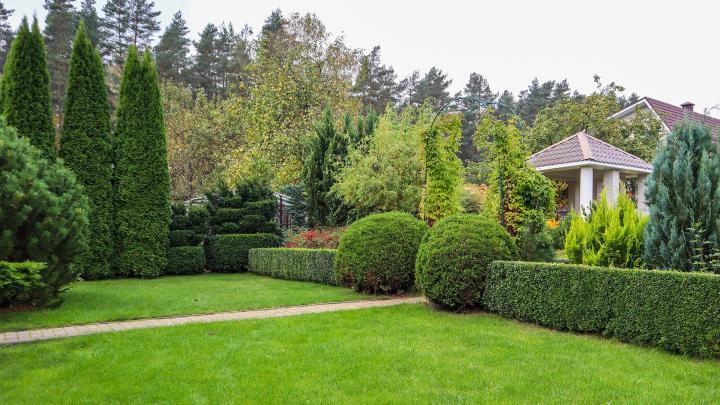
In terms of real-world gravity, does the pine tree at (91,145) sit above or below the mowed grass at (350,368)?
above

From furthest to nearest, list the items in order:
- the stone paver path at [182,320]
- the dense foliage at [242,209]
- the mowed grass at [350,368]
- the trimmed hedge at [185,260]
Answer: the dense foliage at [242,209] → the trimmed hedge at [185,260] → the stone paver path at [182,320] → the mowed grass at [350,368]

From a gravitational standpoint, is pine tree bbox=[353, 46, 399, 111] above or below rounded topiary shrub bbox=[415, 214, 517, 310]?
above

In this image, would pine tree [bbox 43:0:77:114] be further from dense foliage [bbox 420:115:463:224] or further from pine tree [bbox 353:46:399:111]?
dense foliage [bbox 420:115:463:224]

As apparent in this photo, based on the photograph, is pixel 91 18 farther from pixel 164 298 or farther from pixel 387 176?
pixel 164 298

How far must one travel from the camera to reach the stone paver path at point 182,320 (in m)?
6.21

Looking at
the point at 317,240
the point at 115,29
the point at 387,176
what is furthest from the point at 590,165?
the point at 115,29

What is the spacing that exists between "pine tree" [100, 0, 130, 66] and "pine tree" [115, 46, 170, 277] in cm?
2049

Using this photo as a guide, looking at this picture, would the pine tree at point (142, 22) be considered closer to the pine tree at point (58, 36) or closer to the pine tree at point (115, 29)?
the pine tree at point (115, 29)

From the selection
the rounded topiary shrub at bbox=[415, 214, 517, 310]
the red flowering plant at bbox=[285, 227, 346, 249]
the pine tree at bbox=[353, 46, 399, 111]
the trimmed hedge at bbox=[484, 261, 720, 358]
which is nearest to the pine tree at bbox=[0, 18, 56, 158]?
the red flowering plant at bbox=[285, 227, 346, 249]

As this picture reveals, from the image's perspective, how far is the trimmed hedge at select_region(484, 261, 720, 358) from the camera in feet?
15.9

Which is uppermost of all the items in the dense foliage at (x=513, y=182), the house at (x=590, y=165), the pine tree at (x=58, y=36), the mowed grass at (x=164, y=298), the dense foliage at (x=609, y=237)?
the pine tree at (x=58, y=36)

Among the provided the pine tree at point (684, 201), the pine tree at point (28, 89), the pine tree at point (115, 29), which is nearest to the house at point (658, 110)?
the pine tree at point (684, 201)

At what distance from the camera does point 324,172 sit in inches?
607

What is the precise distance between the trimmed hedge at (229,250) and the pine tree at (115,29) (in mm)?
22313
